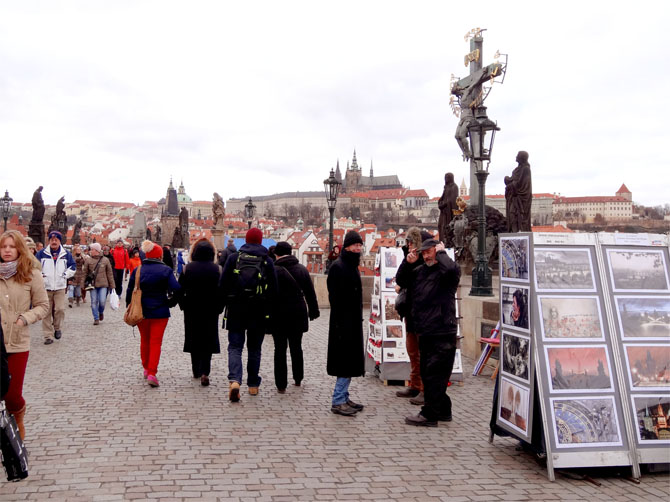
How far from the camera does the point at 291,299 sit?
6.80 meters

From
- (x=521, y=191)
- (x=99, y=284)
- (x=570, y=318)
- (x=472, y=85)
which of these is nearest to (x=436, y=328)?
(x=570, y=318)

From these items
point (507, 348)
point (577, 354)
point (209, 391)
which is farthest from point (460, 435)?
point (209, 391)

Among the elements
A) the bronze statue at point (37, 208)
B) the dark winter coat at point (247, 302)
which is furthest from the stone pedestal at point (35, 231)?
the dark winter coat at point (247, 302)

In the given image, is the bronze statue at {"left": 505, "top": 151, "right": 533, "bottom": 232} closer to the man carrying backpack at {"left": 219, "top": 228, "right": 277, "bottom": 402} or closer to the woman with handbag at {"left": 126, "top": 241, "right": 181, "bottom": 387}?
the man carrying backpack at {"left": 219, "top": 228, "right": 277, "bottom": 402}

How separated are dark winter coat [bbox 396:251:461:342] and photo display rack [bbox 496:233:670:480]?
0.86 metres

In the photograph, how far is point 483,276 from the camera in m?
9.01

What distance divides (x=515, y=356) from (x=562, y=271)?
29.6 inches

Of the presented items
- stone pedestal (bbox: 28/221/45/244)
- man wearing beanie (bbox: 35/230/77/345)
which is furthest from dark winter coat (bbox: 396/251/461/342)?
stone pedestal (bbox: 28/221/45/244)

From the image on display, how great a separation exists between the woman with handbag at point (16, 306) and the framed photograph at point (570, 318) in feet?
11.9

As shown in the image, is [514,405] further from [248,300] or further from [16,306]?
[16,306]

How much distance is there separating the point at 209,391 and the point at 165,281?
139cm

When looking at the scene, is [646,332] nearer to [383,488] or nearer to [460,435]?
[460,435]

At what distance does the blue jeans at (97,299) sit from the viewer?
469 inches

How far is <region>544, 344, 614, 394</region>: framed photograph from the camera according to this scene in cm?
427
